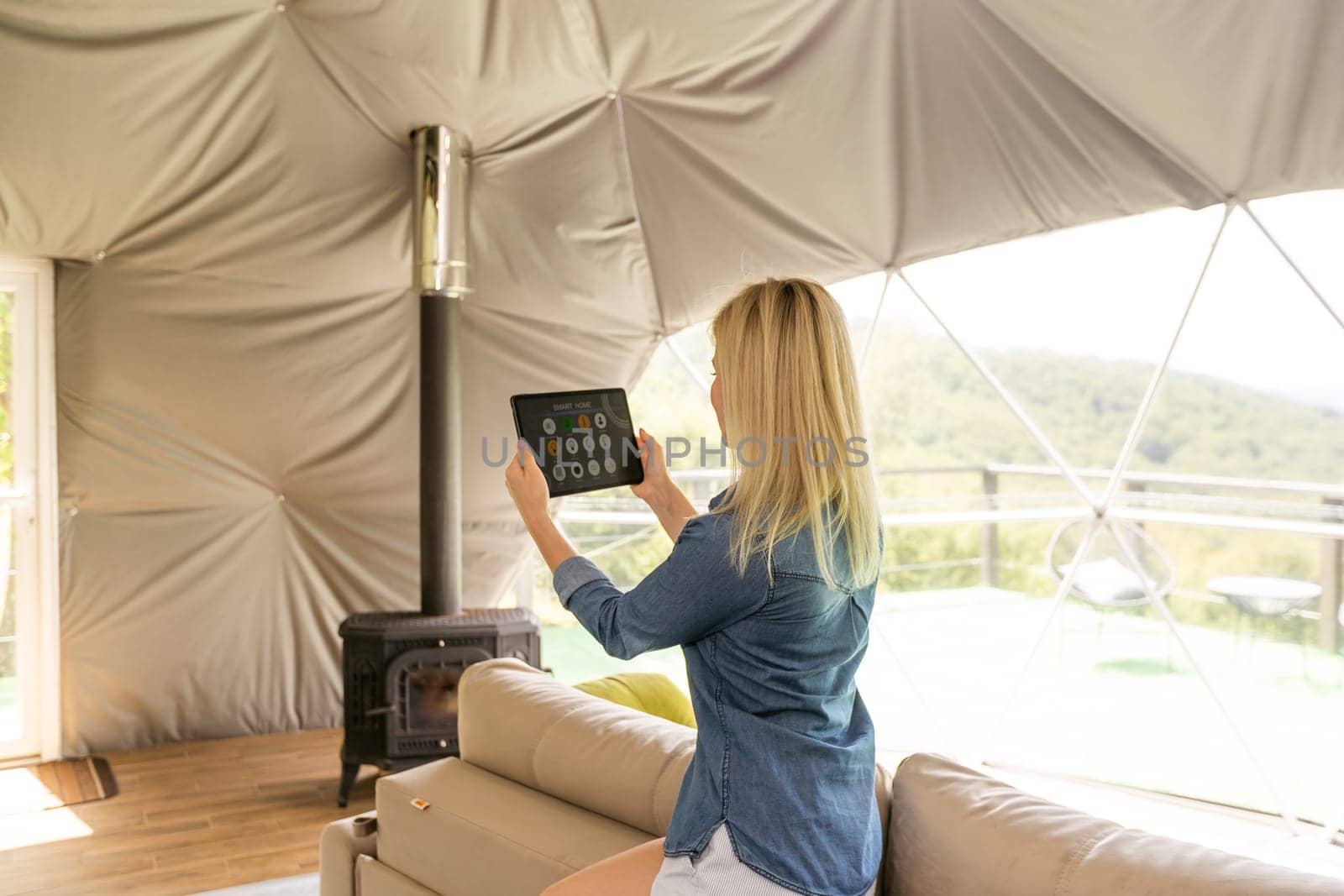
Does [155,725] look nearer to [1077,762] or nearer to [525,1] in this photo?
[525,1]

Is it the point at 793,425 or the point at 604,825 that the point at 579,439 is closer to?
the point at 793,425

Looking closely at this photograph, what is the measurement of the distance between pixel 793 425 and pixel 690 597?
0.87 feet

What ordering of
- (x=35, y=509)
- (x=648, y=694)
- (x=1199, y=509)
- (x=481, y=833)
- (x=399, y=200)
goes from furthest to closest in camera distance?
(x=1199, y=509) → (x=399, y=200) → (x=35, y=509) → (x=648, y=694) → (x=481, y=833)

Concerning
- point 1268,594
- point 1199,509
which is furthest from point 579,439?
point 1199,509

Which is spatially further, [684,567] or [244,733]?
[244,733]

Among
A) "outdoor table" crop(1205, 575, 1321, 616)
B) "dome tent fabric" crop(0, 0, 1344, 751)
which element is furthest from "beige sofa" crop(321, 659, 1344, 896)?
"outdoor table" crop(1205, 575, 1321, 616)

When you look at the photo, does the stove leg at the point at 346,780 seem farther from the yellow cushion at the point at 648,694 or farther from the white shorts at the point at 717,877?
the white shorts at the point at 717,877

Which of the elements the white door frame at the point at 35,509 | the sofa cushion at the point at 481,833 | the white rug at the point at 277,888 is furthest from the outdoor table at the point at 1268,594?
the white door frame at the point at 35,509

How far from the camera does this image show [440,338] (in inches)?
179

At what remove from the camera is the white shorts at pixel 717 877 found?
137 centimetres

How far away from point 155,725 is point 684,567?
4.27 metres

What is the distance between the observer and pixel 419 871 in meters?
2.19

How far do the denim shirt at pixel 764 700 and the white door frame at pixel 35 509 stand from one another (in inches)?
160

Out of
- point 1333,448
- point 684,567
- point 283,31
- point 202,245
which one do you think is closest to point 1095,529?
point 684,567
